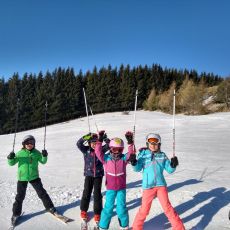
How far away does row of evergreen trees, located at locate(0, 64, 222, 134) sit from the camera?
68.3 m

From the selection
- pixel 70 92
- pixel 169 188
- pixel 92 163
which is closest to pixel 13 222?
pixel 92 163

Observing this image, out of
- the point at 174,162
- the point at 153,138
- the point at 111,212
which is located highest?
the point at 153,138

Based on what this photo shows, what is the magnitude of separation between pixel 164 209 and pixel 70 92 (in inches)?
A: 2670

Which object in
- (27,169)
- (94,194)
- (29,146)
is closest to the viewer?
(94,194)

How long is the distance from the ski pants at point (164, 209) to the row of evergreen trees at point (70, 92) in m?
57.0

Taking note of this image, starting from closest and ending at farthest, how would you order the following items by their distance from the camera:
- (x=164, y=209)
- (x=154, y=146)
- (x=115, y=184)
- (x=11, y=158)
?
(x=164, y=209) < (x=154, y=146) < (x=115, y=184) < (x=11, y=158)

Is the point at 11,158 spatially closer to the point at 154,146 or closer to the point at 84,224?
the point at 84,224

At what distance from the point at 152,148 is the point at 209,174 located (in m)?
7.30

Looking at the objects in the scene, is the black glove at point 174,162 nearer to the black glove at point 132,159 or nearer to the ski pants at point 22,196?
the black glove at point 132,159

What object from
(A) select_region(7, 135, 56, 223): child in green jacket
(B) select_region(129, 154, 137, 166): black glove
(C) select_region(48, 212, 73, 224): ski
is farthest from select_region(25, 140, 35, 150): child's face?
(B) select_region(129, 154, 137, 166): black glove

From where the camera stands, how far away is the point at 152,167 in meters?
6.64

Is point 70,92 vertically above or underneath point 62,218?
above

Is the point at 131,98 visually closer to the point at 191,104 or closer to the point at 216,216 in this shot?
the point at 191,104

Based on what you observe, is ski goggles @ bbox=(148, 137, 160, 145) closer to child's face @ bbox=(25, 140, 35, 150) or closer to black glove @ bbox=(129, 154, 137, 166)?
black glove @ bbox=(129, 154, 137, 166)
